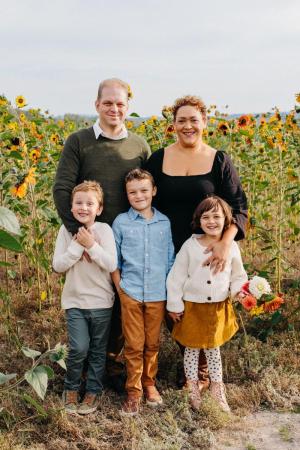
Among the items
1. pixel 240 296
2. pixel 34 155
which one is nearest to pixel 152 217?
pixel 240 296

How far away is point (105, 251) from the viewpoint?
2.73m

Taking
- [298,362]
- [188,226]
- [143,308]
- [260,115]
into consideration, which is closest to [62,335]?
[143,308]

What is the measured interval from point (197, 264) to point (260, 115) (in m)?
3.53

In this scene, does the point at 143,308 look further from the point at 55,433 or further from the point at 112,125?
the point at 112,125

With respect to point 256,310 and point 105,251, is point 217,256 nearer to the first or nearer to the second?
point 256,310

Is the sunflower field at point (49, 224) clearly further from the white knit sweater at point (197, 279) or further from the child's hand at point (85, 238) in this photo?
the white knit sweater at point (197, 279)

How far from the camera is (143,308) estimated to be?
112 inches

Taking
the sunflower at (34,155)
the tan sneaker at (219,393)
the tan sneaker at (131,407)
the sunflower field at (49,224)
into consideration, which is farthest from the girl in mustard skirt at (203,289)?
the sunflower at (34,155)

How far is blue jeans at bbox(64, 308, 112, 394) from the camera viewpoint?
9.23ft

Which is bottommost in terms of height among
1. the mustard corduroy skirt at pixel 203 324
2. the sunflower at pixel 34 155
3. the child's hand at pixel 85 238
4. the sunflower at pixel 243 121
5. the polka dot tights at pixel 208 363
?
the polka dot tights at pixel 208 363

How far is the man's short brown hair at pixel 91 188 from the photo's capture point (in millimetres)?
2662

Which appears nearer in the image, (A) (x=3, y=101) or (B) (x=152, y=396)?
(B) (x=152, y=396)

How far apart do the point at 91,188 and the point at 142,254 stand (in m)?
0.44

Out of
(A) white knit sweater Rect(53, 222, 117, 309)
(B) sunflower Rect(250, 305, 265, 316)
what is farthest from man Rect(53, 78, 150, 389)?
(B) sunflower Rect(250, 305, 265, 316)
